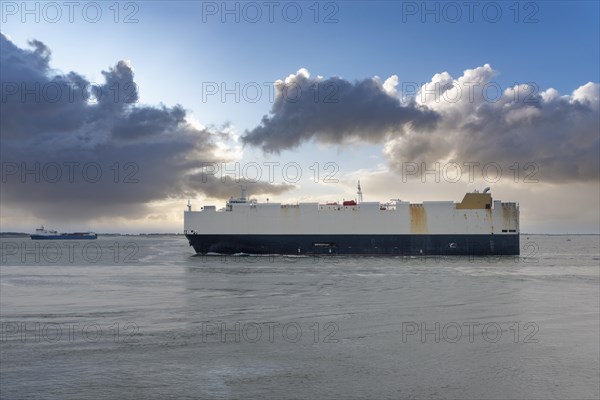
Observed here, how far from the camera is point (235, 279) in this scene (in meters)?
25.1

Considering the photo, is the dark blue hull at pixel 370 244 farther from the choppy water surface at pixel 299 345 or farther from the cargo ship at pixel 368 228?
the choppy water surface at pixel 299 345

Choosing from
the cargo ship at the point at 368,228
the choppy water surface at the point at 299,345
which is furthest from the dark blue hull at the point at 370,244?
the choppy water surface at the point at 299,345

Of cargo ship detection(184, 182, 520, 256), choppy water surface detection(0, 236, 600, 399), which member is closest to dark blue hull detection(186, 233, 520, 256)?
cargo ship detection(184, 182, 520, 256)

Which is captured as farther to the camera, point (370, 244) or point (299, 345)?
point (370, 244)

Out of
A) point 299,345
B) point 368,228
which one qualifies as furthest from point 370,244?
point 299,345

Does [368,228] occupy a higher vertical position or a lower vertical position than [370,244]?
higher

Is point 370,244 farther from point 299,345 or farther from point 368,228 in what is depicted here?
point 299,345

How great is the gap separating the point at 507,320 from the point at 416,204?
122 ft

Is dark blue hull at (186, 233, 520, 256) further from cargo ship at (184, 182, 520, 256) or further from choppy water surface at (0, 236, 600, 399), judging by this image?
choppy water surface at (0, 236, 600, 399)

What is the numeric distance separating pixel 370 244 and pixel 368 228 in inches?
62.0

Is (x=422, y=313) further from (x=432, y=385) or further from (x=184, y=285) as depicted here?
(x=184, y=285)

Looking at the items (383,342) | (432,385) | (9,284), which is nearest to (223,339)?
(383,342)

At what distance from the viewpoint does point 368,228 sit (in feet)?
160

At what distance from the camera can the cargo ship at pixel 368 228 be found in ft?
160
